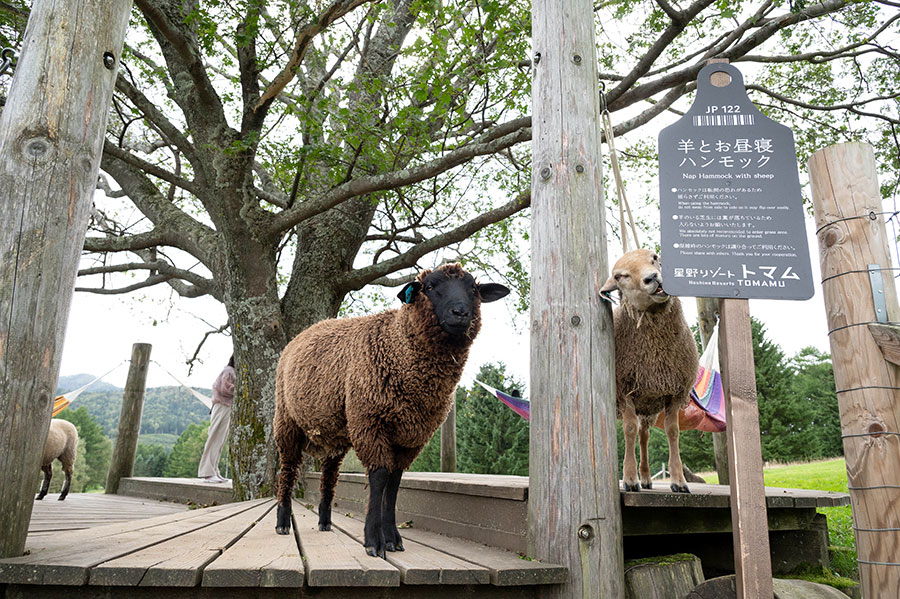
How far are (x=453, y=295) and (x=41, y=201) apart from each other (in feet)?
6.26

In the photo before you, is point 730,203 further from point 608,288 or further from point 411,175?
point 411,175

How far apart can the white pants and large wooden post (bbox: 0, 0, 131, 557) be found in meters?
5.97

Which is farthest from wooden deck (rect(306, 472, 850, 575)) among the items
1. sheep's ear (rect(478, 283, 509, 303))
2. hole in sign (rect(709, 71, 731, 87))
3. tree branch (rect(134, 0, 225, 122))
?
tree branch (rect(134, 0, 225, 122))

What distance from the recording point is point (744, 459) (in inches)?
84.3

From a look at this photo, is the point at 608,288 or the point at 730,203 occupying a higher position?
the point at 730,203

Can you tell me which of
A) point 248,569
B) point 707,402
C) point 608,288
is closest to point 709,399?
point 707,402

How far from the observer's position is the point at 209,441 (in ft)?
27.7

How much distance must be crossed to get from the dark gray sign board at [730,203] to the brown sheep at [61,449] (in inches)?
319

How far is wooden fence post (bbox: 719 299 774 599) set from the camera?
2.07 metres

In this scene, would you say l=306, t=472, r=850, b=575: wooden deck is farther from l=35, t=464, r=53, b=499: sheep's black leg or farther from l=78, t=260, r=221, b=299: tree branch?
l=35, t=464, r=53, b=499: sheep's black leg

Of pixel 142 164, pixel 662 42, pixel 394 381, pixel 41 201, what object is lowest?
pixel 394 381

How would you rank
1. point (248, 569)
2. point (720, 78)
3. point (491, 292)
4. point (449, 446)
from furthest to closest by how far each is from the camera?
point (449, 446) < point (491, 292) < point (720, 78) < point (248, 569)

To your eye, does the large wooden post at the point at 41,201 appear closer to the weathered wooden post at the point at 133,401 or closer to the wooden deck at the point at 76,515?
the wooden deck at the point at 76,515

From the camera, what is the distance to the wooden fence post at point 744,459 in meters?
2.07
